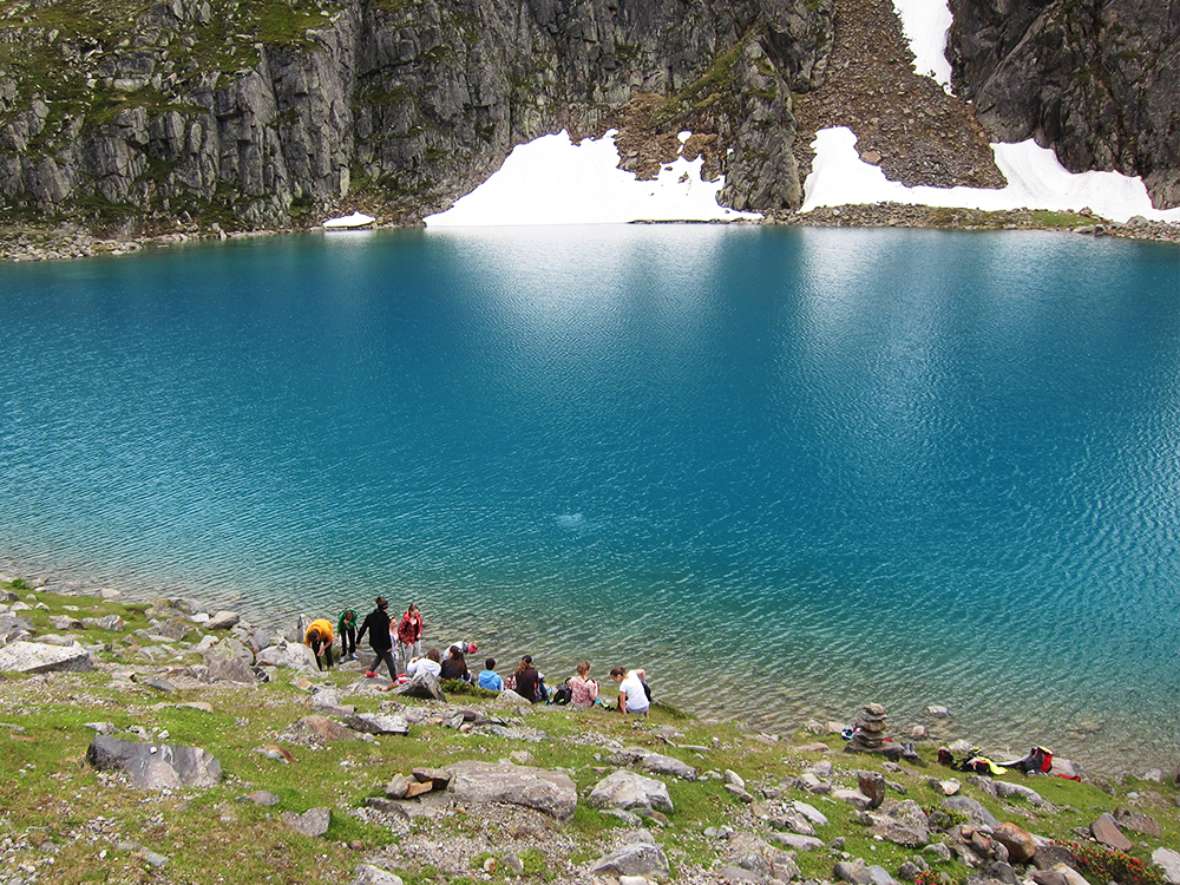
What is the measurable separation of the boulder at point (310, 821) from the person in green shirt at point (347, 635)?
44.1 ft

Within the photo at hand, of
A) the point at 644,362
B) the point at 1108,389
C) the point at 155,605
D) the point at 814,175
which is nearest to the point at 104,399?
the point at 155,605

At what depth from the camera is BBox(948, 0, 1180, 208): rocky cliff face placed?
14650cm

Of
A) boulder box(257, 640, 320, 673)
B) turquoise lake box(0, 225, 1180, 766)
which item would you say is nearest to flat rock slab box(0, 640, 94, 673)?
boulder box(257, 640, 320, 673)

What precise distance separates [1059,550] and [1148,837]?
728 inches

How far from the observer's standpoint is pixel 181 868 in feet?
35.2

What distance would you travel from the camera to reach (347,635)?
25.8m

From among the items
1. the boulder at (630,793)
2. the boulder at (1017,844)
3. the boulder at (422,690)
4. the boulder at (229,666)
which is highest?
the boulder at (630,793)

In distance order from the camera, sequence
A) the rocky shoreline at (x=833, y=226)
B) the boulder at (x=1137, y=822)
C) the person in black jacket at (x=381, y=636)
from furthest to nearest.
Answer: the rocky shoreline at (x=833, y=226), the person in black jacket at (x=381, y=636), the boulder at (x=1137, y=822)

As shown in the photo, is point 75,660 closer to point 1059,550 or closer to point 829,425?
point 1059,550

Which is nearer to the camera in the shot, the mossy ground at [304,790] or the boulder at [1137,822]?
the mossy ground at [304,790]

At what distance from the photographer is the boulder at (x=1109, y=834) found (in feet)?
55.5

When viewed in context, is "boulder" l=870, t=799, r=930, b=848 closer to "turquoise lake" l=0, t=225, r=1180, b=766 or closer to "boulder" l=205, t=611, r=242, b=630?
"turquoise lake" l=0, t=225, r=1180, b=766

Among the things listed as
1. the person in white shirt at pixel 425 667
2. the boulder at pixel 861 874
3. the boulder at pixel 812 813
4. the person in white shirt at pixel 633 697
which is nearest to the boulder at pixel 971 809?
→ the boulder at pixel 812 813

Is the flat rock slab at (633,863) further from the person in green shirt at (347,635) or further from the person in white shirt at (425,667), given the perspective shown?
the person in green shirt at (347,635)
